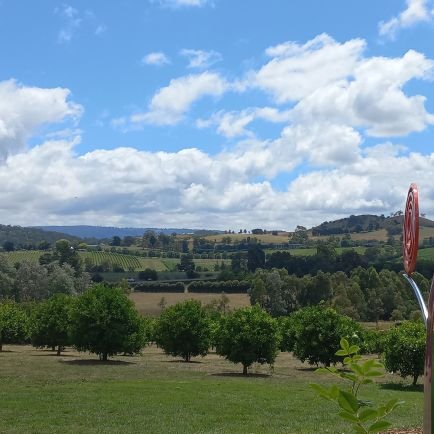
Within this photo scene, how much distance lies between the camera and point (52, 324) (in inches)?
1938

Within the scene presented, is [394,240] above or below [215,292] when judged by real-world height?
above

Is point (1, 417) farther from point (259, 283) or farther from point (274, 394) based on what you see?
point (259, 283)

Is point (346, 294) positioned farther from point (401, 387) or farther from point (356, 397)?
point (356, 397)

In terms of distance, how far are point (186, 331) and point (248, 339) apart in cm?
1030

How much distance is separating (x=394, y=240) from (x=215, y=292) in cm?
7984

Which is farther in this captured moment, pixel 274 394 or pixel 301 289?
pixel 301 289

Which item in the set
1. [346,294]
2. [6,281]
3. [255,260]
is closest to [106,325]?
[346,294]

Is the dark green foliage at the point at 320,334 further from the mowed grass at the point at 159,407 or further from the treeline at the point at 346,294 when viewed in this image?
the treeline at the point at 346,294

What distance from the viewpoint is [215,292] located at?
385 ft

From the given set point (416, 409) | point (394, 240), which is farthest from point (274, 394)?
point (394, 240)

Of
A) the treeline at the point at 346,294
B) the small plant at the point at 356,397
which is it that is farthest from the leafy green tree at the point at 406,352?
the treeline at the point at 346,294

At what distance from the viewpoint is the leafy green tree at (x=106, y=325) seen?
132 ft

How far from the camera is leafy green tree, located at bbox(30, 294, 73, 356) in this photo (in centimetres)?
4881

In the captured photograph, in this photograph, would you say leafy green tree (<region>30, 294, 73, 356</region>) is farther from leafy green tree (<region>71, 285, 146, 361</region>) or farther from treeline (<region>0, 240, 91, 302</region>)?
treeline (<region>0, 240, 91, 302</region>)
